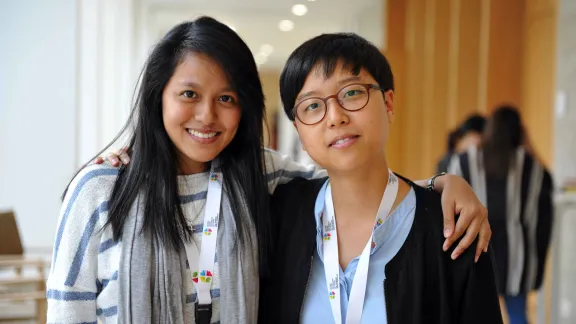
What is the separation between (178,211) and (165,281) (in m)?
0.19

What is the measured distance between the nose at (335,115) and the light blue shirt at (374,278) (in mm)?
272

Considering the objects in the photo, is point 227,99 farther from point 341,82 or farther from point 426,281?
point 426,281

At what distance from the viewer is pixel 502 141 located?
3623mm

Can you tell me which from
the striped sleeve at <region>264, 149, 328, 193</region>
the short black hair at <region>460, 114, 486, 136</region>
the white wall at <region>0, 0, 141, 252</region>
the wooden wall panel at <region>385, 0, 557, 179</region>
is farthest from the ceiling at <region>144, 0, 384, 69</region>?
the striped sleeve at <region>264, 149, 328, 193</region>

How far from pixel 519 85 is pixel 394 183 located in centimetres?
465

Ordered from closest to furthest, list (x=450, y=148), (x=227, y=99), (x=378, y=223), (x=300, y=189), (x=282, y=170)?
1. (x=378, y=223)
2. (x=227, y=99)
3. (x=300, y=189)
4. (x=282, y=170)
5. (x=450, y=148)

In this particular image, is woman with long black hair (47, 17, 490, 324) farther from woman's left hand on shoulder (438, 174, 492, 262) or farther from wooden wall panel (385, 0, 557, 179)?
wooden wall panel (385, 0, 557, 179)

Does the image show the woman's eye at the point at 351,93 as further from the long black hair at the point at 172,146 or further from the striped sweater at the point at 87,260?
the striped sweater at the point at 87,260

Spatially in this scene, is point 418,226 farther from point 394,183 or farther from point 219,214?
point 219,214

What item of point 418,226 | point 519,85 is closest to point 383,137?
point 418,226

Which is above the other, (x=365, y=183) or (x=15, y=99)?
(x=15, y=99)

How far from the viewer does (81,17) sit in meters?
3.74

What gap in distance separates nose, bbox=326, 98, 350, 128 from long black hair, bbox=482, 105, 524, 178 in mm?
2374

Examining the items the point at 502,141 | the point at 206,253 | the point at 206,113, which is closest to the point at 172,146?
Result: the point at 206,113
